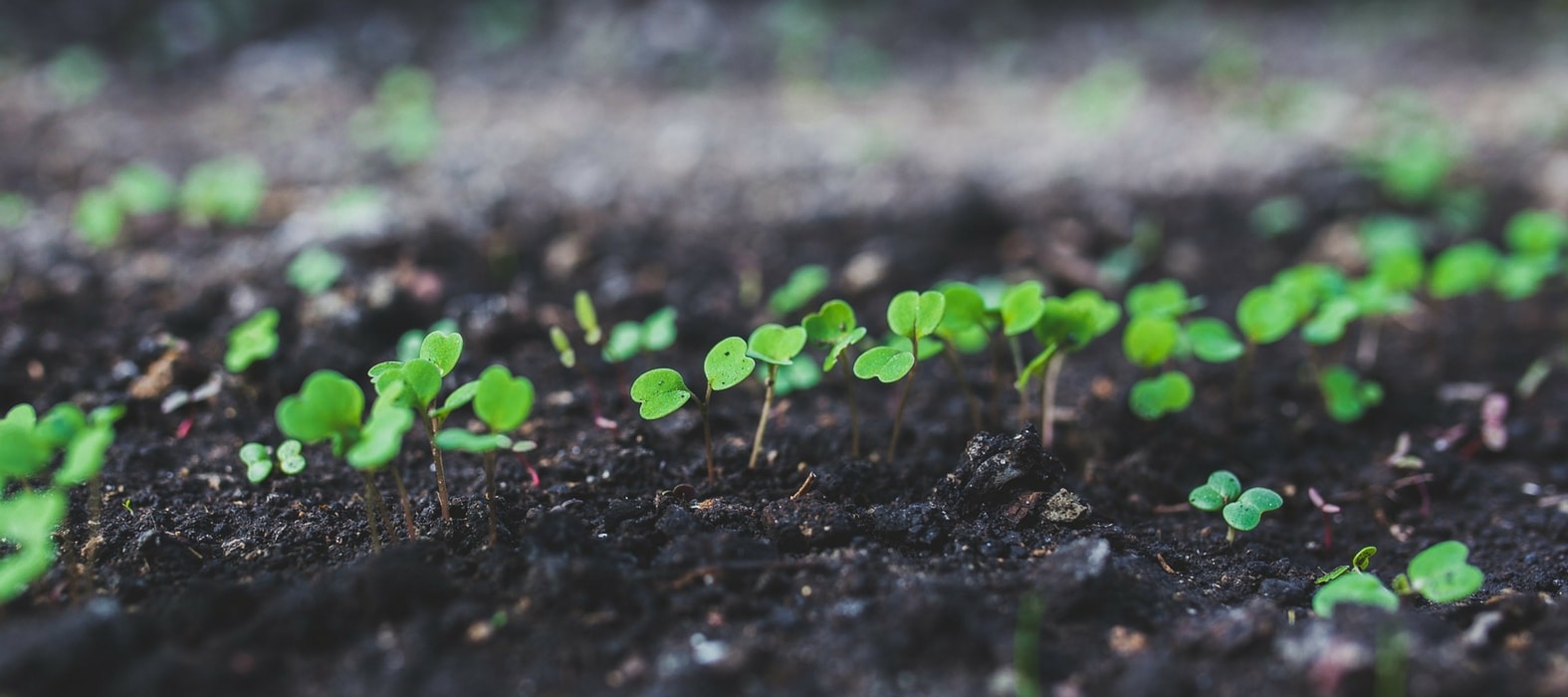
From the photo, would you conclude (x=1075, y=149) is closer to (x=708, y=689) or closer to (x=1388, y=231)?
(x=1388, y=231)

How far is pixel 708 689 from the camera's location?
3.76 ft

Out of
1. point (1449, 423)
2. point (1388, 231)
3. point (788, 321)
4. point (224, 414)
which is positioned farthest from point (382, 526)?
Result: point (1388, 231)

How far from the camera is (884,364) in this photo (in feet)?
4.99

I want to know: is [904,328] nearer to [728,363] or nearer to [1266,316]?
[728,363]

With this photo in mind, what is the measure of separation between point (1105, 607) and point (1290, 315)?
2.64 feet

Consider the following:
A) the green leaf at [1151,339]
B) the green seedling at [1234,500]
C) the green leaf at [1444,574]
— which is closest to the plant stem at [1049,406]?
the green leaf at [1151,339]

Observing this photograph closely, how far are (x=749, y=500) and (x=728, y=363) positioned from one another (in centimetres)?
25

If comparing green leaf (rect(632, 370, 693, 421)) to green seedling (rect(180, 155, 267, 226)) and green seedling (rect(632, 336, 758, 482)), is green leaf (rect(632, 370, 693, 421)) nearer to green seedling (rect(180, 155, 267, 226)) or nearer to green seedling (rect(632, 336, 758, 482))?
green seedling (rect(632, 336, 758, 482))

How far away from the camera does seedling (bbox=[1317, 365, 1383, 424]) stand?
203cm

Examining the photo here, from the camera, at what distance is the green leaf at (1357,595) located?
124 cm

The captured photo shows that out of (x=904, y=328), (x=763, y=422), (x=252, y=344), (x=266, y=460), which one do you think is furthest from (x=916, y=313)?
(x=252, y=344)

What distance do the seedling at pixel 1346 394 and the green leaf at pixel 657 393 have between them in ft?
4.24

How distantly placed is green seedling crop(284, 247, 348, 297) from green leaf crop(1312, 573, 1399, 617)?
6.75 feet

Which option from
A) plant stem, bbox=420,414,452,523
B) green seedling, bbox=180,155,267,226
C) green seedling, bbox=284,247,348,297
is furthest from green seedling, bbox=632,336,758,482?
green seedling, bbox=180,155,267,226
